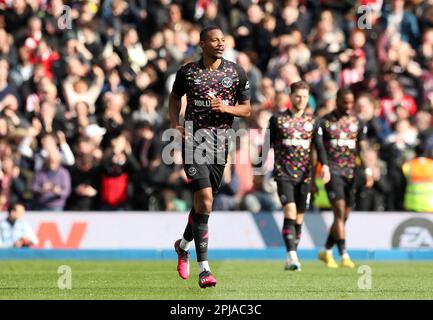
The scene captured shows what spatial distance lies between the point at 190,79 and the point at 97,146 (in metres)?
9.44

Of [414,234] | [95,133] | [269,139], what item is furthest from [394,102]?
[269,139]

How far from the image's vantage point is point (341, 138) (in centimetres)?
1934

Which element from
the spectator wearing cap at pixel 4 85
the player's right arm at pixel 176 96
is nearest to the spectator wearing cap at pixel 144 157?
the spectator wearing cap at pixel 4 85

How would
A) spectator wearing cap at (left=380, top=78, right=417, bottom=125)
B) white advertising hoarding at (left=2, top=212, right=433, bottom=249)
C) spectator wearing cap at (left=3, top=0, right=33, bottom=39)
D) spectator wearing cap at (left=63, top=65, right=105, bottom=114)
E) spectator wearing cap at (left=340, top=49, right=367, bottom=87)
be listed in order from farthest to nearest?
spectator wearing cap at (left=3, top=0, right=33, bottom=39), spectator wearing cap at (left=340, top=49, right=367, bottom=87), spectator wearing cap at (left=380, top=78, right=417, bottom=125), spectator wearing cap at (left=63, top=65, right=105, bottom=114), white advertising hoarding at (left=2, top=212, right=433, bottom=249)

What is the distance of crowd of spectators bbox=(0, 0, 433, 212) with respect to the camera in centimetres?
2288

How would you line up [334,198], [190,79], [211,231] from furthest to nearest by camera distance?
[211,231]
[334,198]
[190,79]

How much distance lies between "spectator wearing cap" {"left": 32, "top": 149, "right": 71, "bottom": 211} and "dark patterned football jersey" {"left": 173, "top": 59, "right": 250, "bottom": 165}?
28.5ft

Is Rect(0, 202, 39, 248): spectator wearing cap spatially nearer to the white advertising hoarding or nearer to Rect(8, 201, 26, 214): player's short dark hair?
Rect(8, 201, 26, 214): player's short dark hair

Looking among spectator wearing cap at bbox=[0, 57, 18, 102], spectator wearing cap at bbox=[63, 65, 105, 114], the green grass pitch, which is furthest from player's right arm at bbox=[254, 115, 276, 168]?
spectator wearing cap at bbox=[0, 57, 18, 102]
